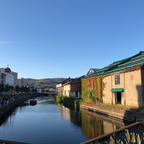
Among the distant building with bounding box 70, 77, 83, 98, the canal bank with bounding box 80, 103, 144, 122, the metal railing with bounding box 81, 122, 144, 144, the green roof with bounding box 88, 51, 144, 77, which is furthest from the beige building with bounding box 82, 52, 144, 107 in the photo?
the metal railing with bounding box 81, 122, 144, 144

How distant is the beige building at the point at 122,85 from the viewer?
2538cm

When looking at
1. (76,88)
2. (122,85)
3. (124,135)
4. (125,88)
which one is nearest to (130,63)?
(122,85)

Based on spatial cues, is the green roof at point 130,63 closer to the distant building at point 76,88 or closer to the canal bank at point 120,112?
the canal bank at point 120,112

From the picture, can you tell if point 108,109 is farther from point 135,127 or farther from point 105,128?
point 135,127

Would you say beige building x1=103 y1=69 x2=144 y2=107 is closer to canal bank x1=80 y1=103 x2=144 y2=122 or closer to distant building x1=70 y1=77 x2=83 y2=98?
canal bank x1=80 y1=103 x2=144 y2=122

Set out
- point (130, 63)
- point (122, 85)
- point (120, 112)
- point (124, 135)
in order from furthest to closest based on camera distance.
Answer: point (130, 63)
point (122, 85)
point (120, 112)
point (124, 135)

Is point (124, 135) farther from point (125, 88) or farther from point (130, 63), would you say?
point (130, 63)

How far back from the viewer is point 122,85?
29.8 metres

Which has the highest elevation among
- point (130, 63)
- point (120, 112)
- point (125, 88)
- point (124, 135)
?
point (130, 63)

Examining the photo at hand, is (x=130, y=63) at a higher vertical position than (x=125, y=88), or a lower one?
higher

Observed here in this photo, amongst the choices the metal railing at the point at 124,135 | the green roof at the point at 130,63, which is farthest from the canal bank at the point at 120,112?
the metal railing at the point at 124,135

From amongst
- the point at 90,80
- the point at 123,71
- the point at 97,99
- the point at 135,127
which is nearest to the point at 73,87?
the point at 90,80

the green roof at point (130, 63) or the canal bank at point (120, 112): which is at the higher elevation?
the green roof at point (130, 63)

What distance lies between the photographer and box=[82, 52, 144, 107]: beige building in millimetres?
25375
